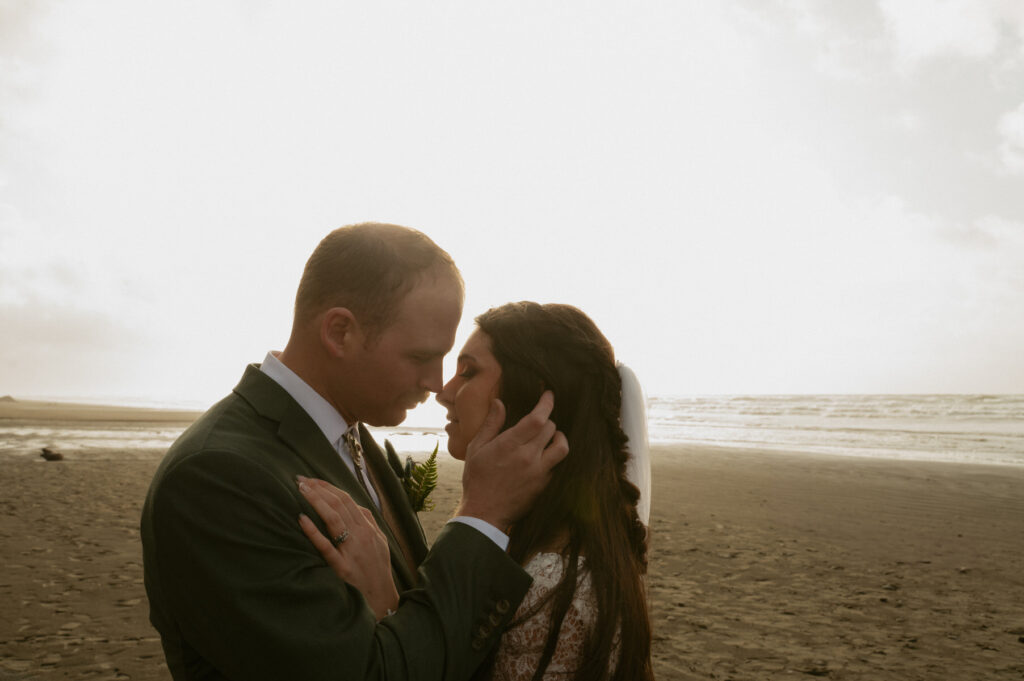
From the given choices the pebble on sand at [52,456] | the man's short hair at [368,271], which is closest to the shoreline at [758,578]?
the pebble on sand at [52,456]

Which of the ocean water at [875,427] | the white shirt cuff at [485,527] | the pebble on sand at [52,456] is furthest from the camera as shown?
the ocean water at [875,427]

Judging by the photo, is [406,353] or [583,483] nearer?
[583,483]

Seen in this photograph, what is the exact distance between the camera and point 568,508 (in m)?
2.75

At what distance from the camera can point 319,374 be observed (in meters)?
2.89

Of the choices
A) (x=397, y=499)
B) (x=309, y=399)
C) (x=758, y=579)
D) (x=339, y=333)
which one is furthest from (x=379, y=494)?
(x=758, y=579)

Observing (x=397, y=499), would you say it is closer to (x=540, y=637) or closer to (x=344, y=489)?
(x=344, y=489)

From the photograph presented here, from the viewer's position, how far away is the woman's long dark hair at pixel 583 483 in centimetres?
257

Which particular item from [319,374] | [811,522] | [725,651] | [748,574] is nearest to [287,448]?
[319,374]

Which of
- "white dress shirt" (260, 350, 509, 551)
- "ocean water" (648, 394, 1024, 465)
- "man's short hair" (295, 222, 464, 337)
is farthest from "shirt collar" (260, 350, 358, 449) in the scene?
"ocean water" (648, 394, 1024, 465)

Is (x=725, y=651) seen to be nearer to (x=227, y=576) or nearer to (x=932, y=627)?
(x=932, y=627)

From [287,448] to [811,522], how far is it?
12.4 meters

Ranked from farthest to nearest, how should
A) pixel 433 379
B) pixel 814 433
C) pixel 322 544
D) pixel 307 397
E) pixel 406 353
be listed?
pixel 814 433 < pixel 433 379 < pixel 406 353 < pixel 307 397 < pixel 322 544

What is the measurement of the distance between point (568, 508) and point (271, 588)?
111 cm

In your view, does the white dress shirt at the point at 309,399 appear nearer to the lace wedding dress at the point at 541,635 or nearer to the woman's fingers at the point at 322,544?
the woman's fingers at the point at 322,544
